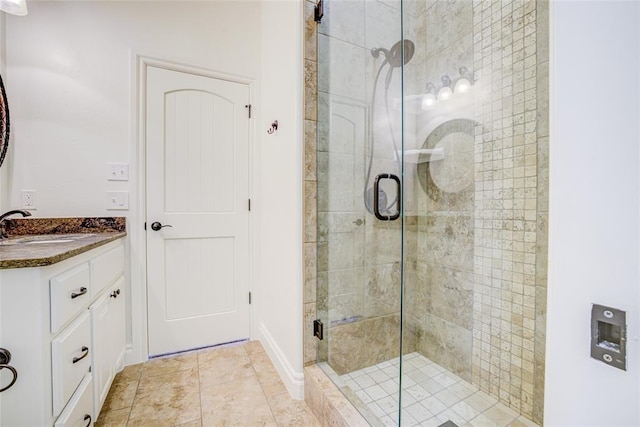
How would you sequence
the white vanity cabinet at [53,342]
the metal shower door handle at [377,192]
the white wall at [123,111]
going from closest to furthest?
the white vanity cabinet at [53,342], the white wall at [123,111], the metal shower door handle at [377,192]

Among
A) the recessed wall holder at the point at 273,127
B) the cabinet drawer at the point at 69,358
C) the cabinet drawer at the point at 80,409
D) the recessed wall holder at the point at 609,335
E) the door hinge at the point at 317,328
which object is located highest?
the recessed wall holder at the point at 273,127

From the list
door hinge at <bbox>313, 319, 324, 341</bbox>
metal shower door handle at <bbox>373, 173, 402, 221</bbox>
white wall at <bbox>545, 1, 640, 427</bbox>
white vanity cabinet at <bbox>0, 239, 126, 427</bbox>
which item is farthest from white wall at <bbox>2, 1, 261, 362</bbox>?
white wall at <bbox>545, 1, 640, 427</bbox>

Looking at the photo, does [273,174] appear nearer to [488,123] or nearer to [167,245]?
[167,245]

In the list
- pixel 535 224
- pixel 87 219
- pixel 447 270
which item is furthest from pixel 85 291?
pixel 535 224

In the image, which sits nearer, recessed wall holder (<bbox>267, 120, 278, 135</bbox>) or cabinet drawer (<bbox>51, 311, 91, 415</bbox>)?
cabinet drawer (<bbox>51, 311, 91, 415</bbox>)

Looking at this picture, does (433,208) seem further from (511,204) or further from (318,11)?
(318,11)

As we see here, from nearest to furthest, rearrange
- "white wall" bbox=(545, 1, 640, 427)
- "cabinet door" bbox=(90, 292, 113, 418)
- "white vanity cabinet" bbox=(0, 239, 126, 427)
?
"white wall" bbox=(545, 1, 640, 427)
"white vanity cabinet" bbox=(0, 239, 126, 427)
"cabinet door" bbox=(90, 292, 113, 418)

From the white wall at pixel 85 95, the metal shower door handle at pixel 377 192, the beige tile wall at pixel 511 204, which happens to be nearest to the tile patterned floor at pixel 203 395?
the white wall at pixel 85 95

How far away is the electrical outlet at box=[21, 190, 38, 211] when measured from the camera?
1669 millimetres

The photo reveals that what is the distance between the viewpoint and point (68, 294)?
100cm

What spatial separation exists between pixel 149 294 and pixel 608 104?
2332mm

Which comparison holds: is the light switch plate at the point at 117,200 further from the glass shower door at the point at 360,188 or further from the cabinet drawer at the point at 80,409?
the glass shower door at the point at 360,188

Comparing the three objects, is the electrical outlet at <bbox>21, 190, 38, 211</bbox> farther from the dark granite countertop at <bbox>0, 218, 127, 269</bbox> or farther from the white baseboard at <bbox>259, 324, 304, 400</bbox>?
the white baseboard at <bbox>259, 324, 304, 400</bbox>

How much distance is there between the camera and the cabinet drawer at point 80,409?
98cm
